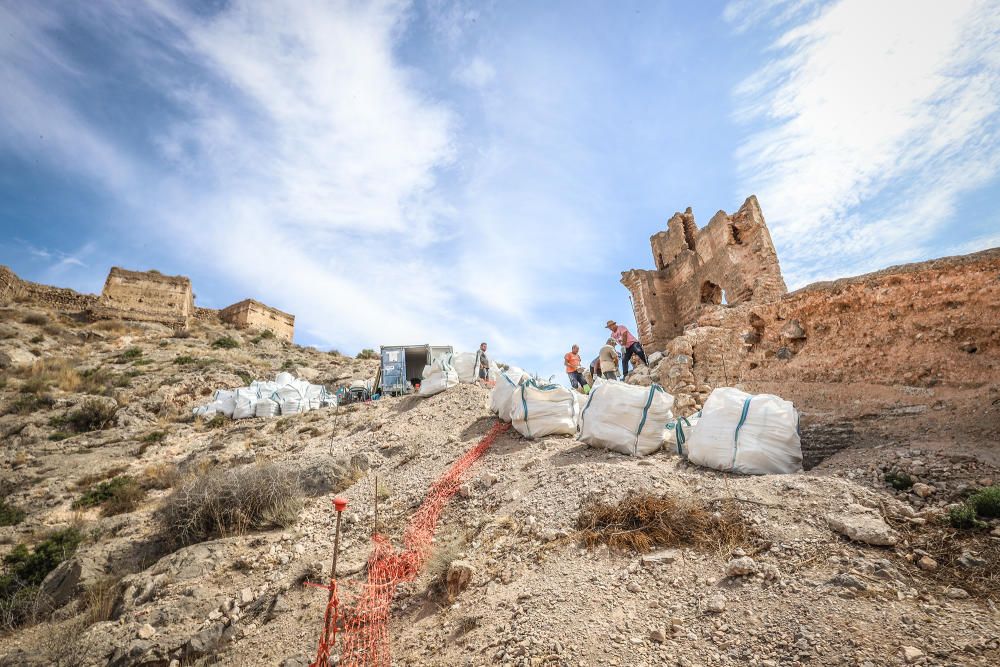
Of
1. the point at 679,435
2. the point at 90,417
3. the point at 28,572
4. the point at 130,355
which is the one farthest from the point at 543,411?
the point at 130,355

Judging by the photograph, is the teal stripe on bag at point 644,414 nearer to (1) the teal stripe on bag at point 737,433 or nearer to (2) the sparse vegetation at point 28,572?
(1) the teal stripe on bag at point 737,433

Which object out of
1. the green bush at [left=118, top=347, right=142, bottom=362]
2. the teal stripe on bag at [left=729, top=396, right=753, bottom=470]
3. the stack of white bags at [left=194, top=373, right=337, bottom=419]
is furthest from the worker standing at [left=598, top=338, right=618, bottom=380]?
the green bush at [left=118, top=347, right=142, bottom=362]

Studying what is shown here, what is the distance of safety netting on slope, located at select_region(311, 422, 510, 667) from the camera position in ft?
9.56

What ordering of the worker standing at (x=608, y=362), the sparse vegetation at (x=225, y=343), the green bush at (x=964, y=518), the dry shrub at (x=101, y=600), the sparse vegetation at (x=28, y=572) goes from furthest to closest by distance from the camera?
the sparse vegetation at (x=225, y=343), the worker standing at (x=608, y=362), the sparse vegetation at (x=28, y=572), the dry shrub at (x=101, y=600), the green bush at (x=964, y=518)

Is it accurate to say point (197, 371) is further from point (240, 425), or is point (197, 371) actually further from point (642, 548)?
point (642, 548)

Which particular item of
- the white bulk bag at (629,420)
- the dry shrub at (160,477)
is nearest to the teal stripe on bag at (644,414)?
the white bulk bag at (629,420)

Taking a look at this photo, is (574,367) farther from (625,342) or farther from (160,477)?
(160,477)

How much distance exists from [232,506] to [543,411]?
415cm

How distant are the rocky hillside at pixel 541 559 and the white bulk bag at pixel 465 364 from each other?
2.70 meters

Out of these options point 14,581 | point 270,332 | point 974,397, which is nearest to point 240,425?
point 14,581

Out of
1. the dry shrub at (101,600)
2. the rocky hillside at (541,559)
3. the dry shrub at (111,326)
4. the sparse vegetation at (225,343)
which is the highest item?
the dry shrub at (111,326)

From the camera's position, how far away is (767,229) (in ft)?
38.3

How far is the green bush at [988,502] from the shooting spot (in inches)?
104

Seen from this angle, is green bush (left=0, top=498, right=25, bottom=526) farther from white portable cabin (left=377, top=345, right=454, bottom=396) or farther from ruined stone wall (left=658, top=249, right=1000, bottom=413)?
ruined stone wall (left=658, top=249, right=1000, bottom=413)
